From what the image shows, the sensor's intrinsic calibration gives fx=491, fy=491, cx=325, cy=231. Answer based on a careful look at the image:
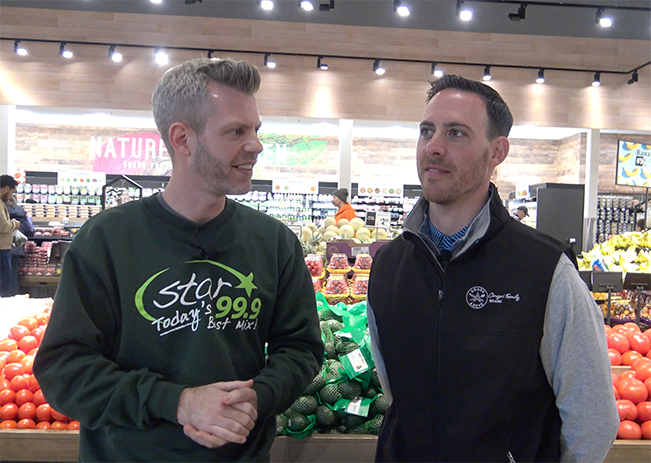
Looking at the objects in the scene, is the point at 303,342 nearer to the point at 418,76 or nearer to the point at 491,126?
the point at 491,126

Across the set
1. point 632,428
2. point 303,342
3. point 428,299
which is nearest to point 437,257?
point 428,299

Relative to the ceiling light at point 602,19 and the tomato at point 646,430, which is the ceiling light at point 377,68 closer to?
the ceiling light at point 602,19

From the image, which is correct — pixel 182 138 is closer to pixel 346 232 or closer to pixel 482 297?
pixel 482 297

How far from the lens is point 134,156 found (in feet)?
39.0

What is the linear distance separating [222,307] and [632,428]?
1.95 m

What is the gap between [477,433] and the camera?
3.77 feet

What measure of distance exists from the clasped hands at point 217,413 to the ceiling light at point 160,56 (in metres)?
7.64

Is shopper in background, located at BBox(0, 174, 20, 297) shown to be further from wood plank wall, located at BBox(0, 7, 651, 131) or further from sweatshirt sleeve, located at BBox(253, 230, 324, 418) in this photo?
sweatshirt sleeve, located at BBox(253, 230, 324, 418)

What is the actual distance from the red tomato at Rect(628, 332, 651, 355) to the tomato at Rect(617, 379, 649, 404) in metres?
0.47

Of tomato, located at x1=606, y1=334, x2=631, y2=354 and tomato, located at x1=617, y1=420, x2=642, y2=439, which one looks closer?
tomato, located at x1=617, y1=420, x2=642, y2=439

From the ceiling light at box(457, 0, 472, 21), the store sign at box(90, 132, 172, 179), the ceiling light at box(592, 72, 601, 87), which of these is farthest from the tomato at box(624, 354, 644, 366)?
the store sign at box(90, 132, 172, 179)

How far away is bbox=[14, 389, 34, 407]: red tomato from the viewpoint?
2.22 m

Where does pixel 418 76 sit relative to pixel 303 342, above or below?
above

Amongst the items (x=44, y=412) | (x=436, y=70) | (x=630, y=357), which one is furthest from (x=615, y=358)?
(x=436, y=70)
